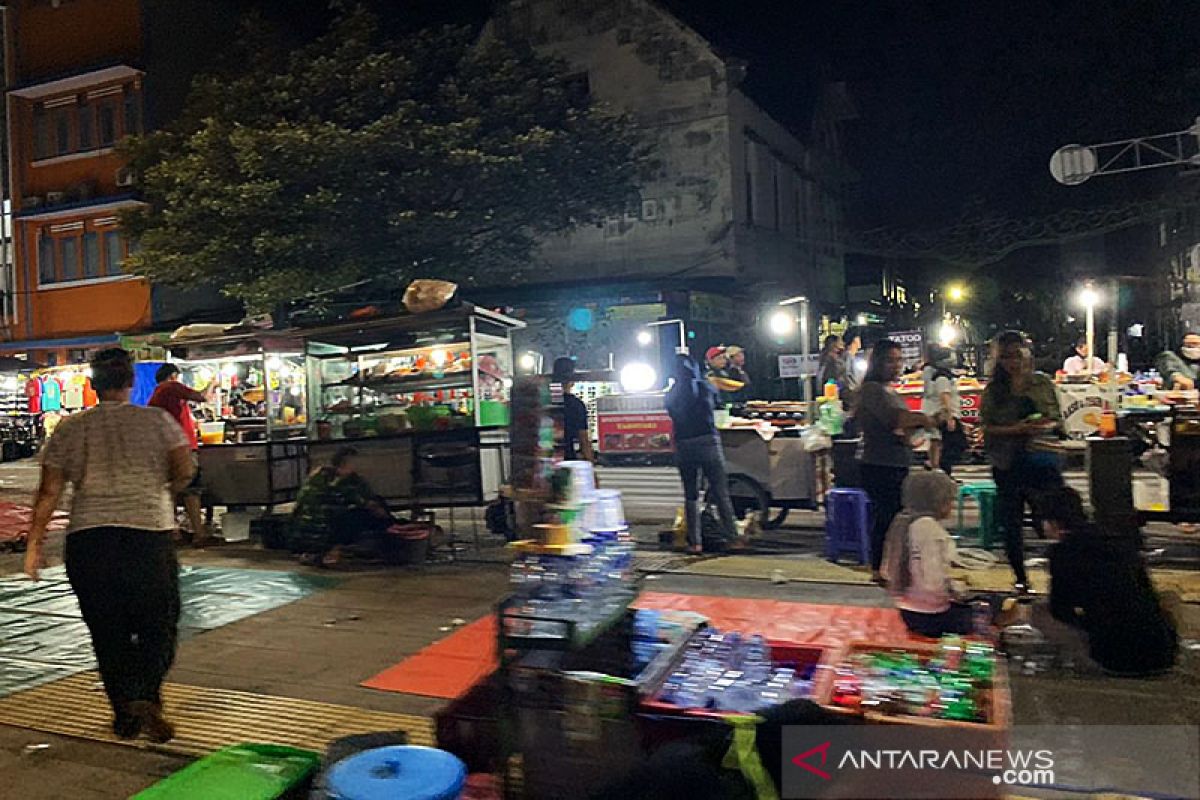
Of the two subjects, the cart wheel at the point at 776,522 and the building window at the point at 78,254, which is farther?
the building window at the point at 78,254

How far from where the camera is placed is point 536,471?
15.8 feet

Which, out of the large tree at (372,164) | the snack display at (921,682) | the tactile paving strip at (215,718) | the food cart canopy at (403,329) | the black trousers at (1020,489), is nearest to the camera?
the snack display at (921,682)

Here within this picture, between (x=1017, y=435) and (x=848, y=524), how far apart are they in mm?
2008

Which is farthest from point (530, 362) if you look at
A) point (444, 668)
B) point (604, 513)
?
point (604, 513)

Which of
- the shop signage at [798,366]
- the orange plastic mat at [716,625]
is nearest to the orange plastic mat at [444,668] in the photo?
the orange plastic mat at [716,625]

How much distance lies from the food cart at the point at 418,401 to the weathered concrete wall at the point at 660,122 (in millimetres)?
9457

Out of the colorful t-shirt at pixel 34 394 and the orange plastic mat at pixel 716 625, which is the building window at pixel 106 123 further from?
the orange plastic mat at pixel 716 625

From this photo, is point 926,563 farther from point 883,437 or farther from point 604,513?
point 604,513

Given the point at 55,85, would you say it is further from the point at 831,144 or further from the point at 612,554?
the point at 612,554

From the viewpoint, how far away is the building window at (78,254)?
23281 mm

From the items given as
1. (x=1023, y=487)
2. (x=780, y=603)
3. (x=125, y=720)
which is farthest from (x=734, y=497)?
(x=125, y=720)

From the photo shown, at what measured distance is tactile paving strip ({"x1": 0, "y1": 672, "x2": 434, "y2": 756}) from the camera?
4.12m

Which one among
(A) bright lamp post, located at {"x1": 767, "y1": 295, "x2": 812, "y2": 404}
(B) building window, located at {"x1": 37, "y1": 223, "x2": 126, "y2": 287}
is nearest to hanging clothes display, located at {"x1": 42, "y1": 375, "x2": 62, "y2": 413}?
(B) building window, located at {"x1": 37, "y1": 223, "x2": 126, "y2": 287}

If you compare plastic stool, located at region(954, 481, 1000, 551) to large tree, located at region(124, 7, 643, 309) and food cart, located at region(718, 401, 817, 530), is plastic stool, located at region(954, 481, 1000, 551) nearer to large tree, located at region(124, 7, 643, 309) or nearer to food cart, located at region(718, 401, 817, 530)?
food cart, located at region(718, 401, 817, 530)
